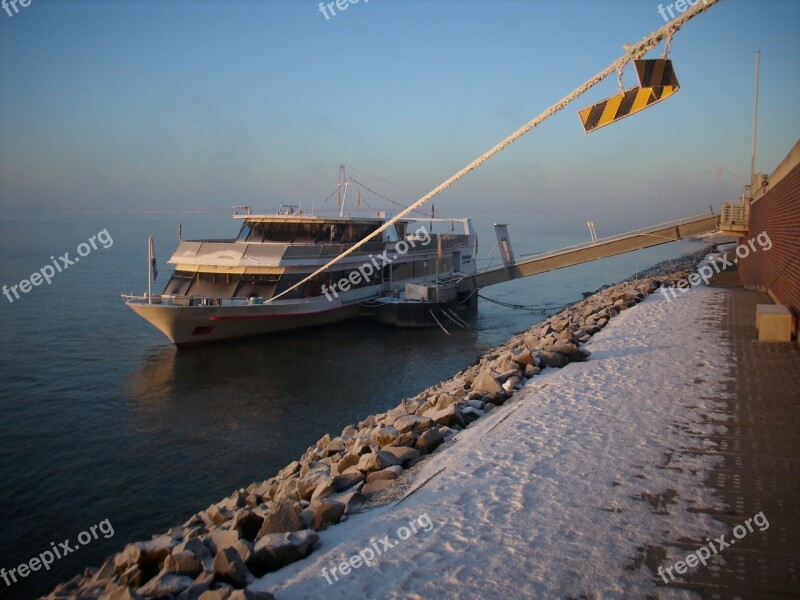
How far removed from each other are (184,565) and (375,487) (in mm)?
1907

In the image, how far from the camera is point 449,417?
7.34 metres

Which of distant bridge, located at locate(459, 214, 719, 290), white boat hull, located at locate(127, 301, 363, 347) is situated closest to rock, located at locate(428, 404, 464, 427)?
white boat hull, located at locate(127, 301, 363, 347)

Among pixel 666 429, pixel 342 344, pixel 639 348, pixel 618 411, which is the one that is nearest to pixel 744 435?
pixel 666 429

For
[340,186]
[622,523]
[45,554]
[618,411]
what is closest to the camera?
[622,523]

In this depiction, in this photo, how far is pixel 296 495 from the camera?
6.40 metres

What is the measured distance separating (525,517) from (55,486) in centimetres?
915

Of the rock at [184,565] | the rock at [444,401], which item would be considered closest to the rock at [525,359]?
the rock at [444,401]

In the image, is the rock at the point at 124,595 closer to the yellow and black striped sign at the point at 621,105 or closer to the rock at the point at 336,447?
the rock at the point at 336,447

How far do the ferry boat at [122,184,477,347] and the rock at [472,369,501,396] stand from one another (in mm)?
14664

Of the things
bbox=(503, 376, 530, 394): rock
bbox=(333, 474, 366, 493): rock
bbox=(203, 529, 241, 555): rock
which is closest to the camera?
bbox=(203, 529, 241, 555): rock

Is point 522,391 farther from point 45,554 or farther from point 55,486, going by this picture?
point 55,486

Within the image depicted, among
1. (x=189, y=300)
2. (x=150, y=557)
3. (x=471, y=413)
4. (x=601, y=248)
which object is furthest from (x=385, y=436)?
(x=601, y=248)

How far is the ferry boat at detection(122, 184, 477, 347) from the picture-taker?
21438mm

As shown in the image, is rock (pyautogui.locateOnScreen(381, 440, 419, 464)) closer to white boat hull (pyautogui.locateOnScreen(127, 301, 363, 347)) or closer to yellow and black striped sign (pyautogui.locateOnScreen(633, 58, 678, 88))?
yellow and black striped sign (pyautogui.locateOnScreen(633, 58, 678, 88))
